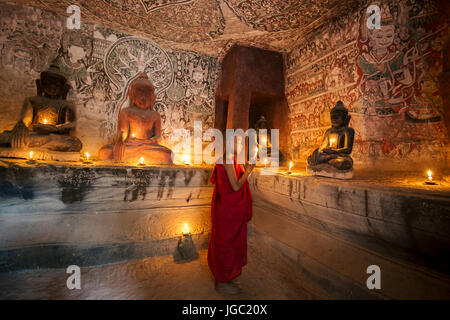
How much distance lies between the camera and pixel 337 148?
8.34ft

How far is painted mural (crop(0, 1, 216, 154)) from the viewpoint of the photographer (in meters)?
3.73

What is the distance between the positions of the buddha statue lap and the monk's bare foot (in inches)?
63.9

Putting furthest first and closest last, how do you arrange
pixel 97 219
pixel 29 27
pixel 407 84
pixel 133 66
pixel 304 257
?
pixel 133 66 < pixel 29 27 < pixel 407 84 < pixel 97 219 < pixel 304 257

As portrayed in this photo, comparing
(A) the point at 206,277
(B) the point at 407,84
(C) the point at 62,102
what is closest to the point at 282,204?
(A) the point at 206,277

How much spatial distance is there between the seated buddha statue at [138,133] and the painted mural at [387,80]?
10.8ft

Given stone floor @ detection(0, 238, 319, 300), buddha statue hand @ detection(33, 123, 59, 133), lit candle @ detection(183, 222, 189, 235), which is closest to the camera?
stone floor @ detection(0, 238, 319, 300)

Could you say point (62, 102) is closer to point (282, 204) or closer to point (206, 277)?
point (206, 277)

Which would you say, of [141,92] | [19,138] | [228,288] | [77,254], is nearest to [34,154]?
[19,138]

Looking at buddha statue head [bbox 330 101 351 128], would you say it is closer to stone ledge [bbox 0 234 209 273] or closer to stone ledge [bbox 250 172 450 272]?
stone ledge [bbox 250 172 450 272]

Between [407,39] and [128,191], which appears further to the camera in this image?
[407,39]

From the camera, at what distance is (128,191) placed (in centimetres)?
247

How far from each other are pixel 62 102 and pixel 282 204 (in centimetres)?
426

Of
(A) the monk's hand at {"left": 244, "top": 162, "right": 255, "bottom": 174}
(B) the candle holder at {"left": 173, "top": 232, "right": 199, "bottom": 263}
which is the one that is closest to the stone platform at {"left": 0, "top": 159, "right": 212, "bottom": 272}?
(B) the candle holder at {"left": 173, "top": 232, "right": 199, "bottom": 263}

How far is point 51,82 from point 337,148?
4937 mm
